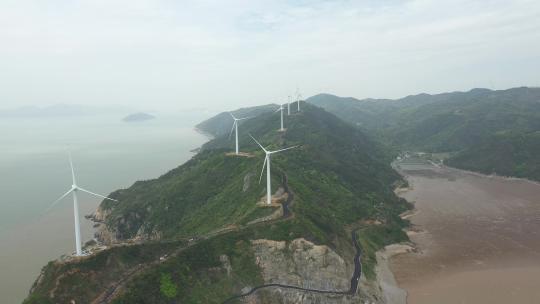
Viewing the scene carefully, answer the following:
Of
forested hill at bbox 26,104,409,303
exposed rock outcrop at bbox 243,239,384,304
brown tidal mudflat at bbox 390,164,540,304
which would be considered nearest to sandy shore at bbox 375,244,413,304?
brown tidal mudflat at bbox 390,164,540,304

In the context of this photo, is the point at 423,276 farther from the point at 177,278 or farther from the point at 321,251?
the point at 177,278

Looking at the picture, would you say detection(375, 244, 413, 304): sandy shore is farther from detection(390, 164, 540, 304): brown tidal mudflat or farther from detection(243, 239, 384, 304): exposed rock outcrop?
detection(243, 239, 384, 304): exposed rock outcrop

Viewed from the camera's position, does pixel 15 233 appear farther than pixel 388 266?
Yes

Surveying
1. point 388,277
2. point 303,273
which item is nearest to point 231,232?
point 303,273

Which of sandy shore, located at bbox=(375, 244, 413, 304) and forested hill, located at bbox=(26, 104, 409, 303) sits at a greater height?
forested hill, located at bbox=(26, 104, 409, 303)

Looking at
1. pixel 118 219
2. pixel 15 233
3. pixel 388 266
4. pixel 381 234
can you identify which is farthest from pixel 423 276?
pixel 15 233

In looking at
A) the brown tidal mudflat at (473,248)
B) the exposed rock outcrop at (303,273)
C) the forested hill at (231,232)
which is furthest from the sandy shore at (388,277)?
the exposed rock outcrop at (303,273)

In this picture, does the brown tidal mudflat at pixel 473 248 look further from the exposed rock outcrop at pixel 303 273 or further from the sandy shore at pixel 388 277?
the exposed rock outcrop at pixel 303 273
